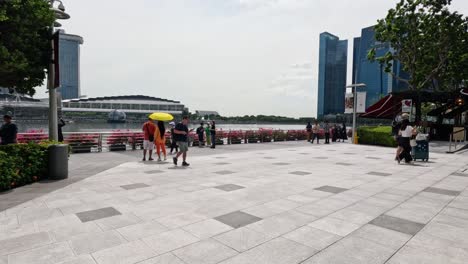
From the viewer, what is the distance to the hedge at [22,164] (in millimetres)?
6352

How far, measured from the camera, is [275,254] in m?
3.37

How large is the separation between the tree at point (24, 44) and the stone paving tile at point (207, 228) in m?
5.54

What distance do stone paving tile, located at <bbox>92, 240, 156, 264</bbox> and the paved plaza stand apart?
0.01 m

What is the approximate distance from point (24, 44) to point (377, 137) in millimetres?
21748

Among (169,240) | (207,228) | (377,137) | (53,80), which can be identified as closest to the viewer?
(169,240)

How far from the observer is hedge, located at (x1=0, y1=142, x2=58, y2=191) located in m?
6.35

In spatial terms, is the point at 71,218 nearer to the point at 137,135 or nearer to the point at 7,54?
the point at 7,54

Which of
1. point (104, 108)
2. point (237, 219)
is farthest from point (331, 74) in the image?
point (237, 219)

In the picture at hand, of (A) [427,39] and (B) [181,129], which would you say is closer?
(B) [181,129]

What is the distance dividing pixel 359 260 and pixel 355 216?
1.66 meters

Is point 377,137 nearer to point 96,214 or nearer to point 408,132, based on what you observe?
point 408,132

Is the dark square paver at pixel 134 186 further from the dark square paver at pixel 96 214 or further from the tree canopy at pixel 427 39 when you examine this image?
the tree canopy at pixel 427 39

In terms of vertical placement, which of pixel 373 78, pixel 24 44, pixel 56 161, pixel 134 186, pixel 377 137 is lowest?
pixel 134 186

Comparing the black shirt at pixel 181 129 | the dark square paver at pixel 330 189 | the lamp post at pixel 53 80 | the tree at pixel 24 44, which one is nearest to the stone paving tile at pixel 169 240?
the dark square paver at pixel 330 189
